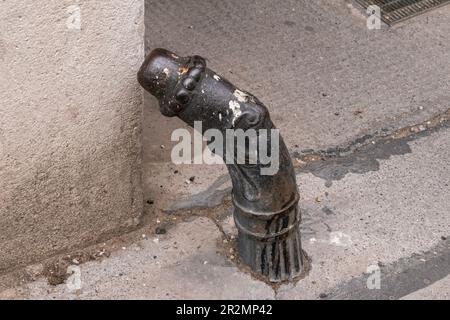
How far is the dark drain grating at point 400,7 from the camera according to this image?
4.80 metres

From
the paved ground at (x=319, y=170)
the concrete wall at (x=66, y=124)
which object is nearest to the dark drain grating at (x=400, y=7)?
the paved ground at (x=319, y=170)

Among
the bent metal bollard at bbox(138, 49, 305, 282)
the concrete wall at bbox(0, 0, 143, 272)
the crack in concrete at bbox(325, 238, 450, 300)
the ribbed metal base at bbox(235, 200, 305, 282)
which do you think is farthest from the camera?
the crack in concrete at bbox(325, 238, 450, 300)

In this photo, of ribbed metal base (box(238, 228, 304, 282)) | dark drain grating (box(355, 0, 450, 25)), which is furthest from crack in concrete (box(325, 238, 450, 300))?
dark drain grating (box(355, 0, 450, 25))

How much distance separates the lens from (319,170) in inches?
149

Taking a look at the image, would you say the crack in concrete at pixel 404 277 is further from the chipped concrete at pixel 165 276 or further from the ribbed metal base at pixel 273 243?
the chipped concrete at pixel 165 276

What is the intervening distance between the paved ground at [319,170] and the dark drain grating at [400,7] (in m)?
0.06

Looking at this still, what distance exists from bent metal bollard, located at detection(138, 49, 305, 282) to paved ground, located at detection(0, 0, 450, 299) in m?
0.12

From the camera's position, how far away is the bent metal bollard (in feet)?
9.57

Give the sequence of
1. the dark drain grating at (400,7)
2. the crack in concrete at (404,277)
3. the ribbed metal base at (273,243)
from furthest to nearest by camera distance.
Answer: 1. the dark drain grating at (400,7)
2. the crack in concrete at (404,277)
3. the ribbed metal base at (273,243)

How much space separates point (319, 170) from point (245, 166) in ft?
2.76

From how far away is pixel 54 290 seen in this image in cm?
318

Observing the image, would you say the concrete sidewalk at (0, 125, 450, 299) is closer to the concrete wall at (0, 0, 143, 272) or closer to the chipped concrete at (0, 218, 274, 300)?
the chipped concrete at (0, 218, 274, 300)
